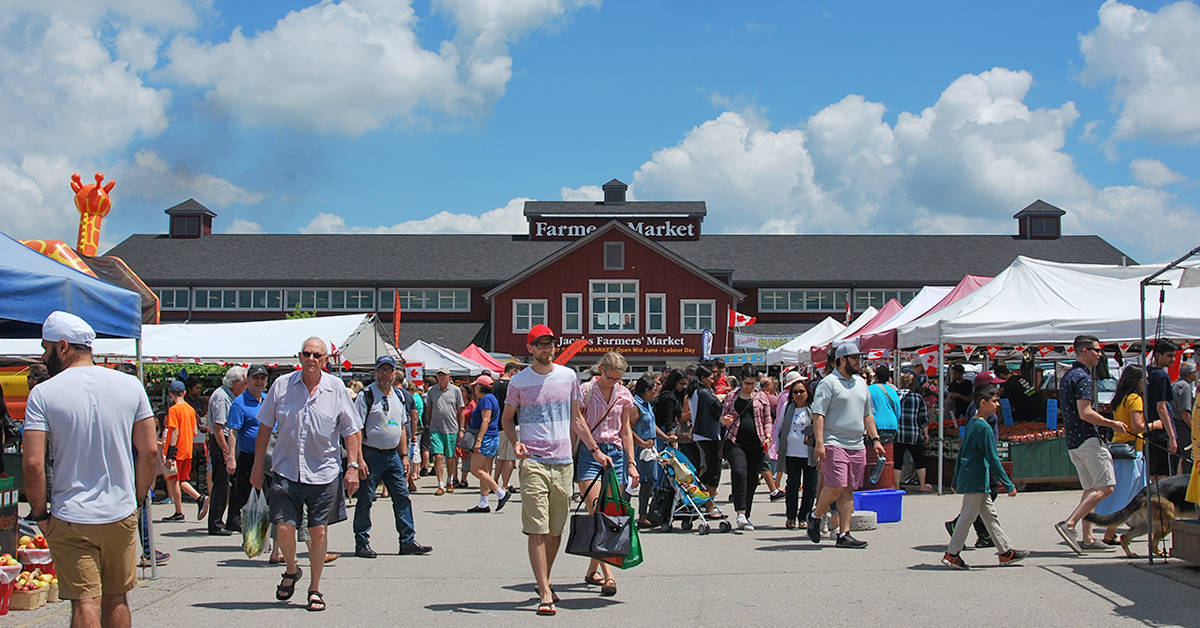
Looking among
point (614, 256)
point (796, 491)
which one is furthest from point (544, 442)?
point (614, 256)

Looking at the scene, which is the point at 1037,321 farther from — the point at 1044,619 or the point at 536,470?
the point at 536,470

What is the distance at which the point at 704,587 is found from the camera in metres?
8.00

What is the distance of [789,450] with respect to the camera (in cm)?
1159

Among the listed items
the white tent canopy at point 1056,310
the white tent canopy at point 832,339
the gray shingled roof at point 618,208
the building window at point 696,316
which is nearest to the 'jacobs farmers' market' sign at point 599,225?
the gray shingled roof at point 618,208

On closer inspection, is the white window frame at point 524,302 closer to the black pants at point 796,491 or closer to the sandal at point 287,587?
the black pants at point 796,491

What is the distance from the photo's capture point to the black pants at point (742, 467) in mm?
11547

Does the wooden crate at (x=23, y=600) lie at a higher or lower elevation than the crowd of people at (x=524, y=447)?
lower

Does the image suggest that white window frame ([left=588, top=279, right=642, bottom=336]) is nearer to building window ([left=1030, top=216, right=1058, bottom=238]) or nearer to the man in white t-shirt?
building window ([left=1030, top=216, right=1058, bottom=238])

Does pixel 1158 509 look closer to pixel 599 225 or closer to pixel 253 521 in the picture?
pixel 253 521

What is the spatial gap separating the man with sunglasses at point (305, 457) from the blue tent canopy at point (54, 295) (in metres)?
1.67

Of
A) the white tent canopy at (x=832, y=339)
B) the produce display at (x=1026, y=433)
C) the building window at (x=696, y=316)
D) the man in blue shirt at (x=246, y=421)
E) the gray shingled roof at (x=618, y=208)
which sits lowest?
the produce display at (x=1026, y=433)

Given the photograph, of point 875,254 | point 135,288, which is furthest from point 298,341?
point 875,254

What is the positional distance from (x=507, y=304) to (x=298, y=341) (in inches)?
1340

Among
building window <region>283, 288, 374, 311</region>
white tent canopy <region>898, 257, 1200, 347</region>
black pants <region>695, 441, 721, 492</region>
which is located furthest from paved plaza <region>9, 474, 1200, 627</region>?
building window <region>283, 288, 374, 311</region>
